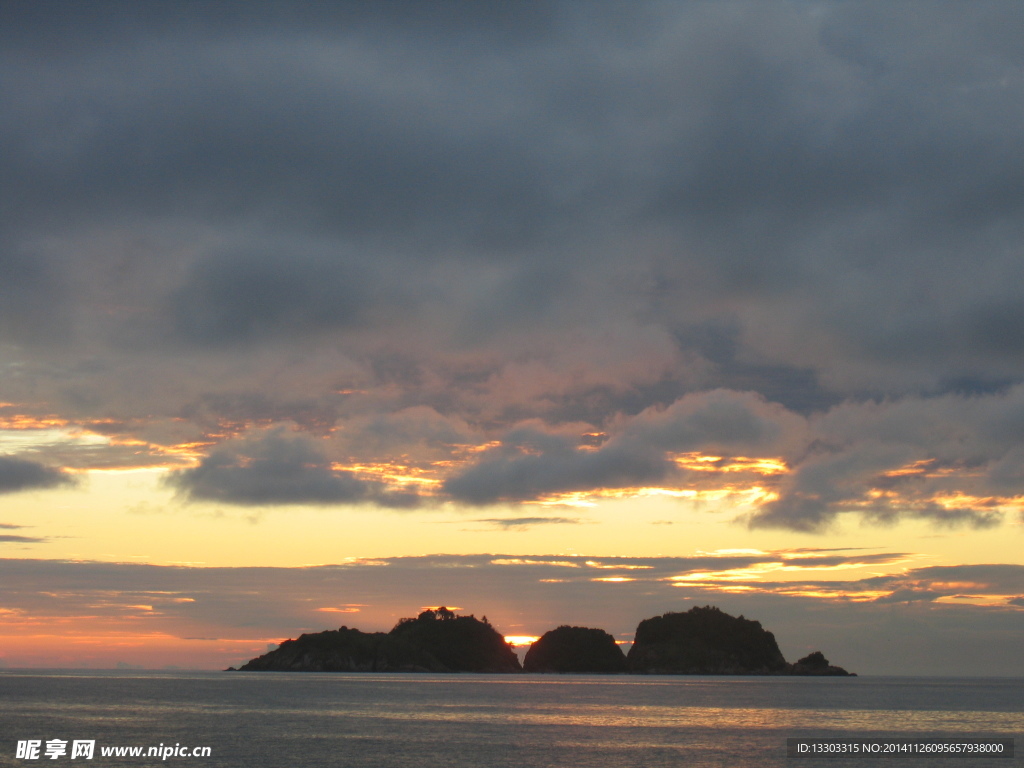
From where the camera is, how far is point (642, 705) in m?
186

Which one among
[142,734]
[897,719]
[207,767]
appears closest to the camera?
[207,767]

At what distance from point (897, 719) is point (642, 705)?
51.7 m

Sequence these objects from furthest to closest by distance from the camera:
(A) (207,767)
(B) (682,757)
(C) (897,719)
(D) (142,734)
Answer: (C) (897,719), (D) (142,734), (B) (682,757), (A) (207,767)

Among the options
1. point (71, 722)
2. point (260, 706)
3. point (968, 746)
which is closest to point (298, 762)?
point (71, 722)

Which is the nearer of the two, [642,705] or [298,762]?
[298,762]

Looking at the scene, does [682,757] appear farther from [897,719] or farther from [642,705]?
[642,705]

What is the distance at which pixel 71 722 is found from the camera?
384 ft

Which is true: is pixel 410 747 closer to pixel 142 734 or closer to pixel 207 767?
pixel 207 767

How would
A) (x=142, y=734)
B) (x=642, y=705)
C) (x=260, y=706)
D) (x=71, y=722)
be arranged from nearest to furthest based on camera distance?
1. (x=142, y=734)
2. (x=71, y=722)
3. (x=260, y=706)
4. (x=642, y=705)

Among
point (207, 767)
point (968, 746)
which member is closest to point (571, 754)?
point (207, 767)

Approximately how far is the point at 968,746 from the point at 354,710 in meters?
94.9

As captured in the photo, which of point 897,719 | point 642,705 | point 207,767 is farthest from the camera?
point 642,705

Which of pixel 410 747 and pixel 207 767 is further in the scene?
pixel 410 747

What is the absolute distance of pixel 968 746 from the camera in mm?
105188
